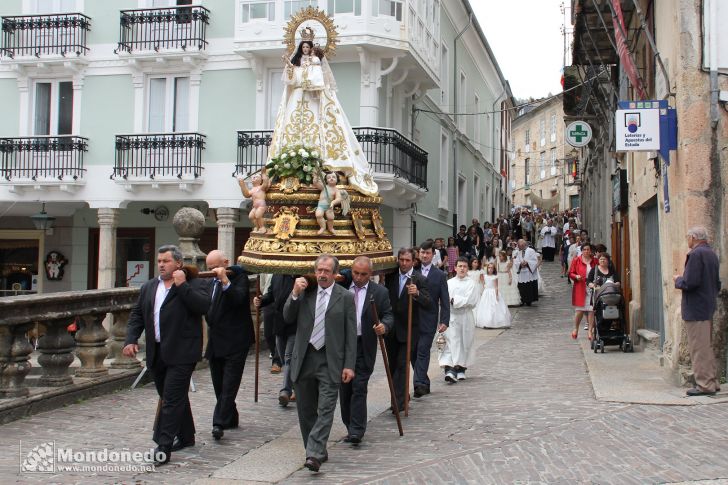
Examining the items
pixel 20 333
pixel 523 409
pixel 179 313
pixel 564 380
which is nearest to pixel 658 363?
pixel 564 380

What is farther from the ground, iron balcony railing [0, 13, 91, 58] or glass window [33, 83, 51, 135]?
iron balcony railing [0, 13, 91, 58]

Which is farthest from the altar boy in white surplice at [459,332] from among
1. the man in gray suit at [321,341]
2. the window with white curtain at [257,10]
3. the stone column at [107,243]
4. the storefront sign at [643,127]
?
the stone column at [107,243]

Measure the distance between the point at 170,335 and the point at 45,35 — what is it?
1874 cm

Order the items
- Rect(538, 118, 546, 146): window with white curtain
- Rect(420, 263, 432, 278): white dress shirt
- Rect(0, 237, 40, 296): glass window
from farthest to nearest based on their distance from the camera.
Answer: Rect(538, 118, 546, 146): window with white curtain, Rect(0, 237, 40, 296): glass window, Rect(420, 263, 432, 278): white dress shirt

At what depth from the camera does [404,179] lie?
21.1 metres

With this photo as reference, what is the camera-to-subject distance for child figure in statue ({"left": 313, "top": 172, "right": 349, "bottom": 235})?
8078 millimetres

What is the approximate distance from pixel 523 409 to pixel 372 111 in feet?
42.6

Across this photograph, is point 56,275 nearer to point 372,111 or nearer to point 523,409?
point 372,111

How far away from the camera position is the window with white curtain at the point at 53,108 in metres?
22.8

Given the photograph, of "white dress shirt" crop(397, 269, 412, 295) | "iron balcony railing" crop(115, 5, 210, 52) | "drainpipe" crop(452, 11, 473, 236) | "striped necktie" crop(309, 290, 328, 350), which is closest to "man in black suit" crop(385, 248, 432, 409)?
"white dress shirt" crop(397, 269, 412, 295)

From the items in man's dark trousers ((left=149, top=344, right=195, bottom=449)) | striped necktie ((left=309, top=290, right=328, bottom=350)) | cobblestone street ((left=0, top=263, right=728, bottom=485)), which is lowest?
cobblestone street ((left=0, top=263, right=728, bottom=485))

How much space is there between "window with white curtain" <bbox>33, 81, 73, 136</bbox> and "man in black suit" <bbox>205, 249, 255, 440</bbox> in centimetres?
1710

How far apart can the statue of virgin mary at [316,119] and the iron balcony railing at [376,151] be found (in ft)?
34.0

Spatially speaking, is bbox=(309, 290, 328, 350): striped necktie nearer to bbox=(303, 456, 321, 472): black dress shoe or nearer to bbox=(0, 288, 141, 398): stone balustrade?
bbox=(303, 456, 321, 472): black dress shoe
